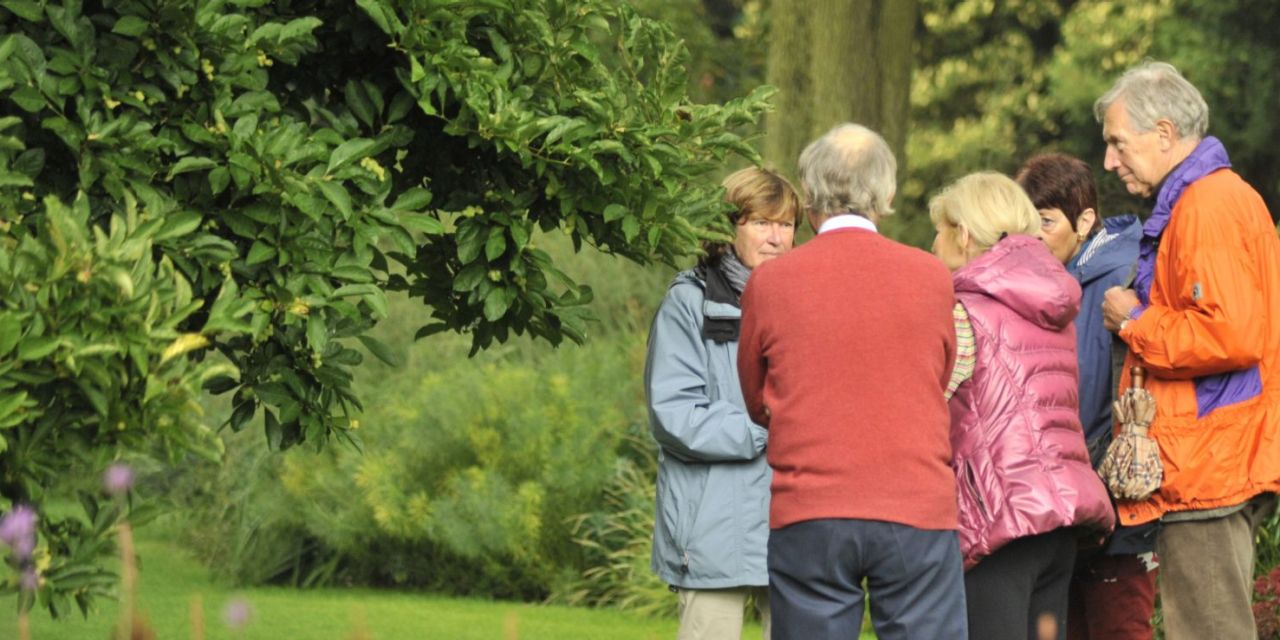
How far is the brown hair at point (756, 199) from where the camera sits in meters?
4.72

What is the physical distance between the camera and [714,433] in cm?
450

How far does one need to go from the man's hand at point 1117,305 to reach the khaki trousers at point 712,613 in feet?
3.99

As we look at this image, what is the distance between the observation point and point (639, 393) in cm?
1035

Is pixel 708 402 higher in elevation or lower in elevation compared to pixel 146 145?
lower

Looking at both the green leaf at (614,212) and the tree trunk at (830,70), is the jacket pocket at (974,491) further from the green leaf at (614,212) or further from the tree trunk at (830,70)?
the tree trunk at (830,70)

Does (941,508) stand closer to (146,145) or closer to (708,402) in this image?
(708,402)

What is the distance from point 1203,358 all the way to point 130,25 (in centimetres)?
266

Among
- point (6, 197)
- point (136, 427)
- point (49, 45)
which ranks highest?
point (49, 45)

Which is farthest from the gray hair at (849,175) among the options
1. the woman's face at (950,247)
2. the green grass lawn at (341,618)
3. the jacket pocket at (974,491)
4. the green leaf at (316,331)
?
the green grass lawn at (341,618)

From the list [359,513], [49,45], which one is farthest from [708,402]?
[359,513]

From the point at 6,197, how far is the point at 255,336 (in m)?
0.53

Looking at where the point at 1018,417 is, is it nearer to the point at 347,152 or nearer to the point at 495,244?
the point at 495,244

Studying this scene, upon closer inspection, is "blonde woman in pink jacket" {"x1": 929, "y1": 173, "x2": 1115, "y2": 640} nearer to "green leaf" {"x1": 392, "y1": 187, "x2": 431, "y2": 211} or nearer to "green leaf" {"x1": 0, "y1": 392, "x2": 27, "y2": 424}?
"green leaf" {"x1": 392, "y1": 187, "x2": 431, "y2": 211}

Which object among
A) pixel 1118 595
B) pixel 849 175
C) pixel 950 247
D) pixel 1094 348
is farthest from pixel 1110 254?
pixel 849 175
